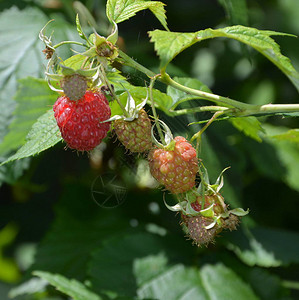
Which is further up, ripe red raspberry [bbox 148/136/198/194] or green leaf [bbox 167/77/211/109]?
ripe red raspberry [bbox 148/136/198/194]

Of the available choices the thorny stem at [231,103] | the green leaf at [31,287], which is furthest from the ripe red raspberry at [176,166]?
the green leaf at [31,287]

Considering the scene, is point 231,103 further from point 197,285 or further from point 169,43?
point 197,285

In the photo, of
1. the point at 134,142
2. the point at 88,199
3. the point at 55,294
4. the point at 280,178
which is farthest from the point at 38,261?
the point at 134,142

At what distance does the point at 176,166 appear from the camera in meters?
1.13

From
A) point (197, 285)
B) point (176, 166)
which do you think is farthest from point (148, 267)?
point (176, 166)

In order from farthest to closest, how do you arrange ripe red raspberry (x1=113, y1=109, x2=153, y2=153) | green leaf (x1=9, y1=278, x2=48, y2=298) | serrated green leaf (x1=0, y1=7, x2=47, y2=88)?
green leaf (x1=9, y1=278, x2=48, y2=298) < serrated green leaf (x1=0, y1=7, x2=47, y2=88) < ripe red raspberry (x1=113, y1=109, x2=153, y2=153)

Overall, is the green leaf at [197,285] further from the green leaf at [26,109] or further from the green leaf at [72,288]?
the green leaf at [26,109]

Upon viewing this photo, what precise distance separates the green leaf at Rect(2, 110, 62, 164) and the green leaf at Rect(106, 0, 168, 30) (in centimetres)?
31

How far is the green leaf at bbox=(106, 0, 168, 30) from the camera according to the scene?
1.17 meters

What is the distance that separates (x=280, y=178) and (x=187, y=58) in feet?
2.46

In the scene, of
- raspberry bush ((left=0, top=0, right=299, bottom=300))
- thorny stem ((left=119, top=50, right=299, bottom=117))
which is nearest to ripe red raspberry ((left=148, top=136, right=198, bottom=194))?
raspberry bush ((left=0, top=0, right=299, bottom=300))

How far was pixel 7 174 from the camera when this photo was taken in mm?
1705

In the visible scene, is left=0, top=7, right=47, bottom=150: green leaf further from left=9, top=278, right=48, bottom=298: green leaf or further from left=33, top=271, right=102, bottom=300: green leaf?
left=9, top=278, right=48, bottom=298: green leaf

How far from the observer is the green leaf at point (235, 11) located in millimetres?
1586
